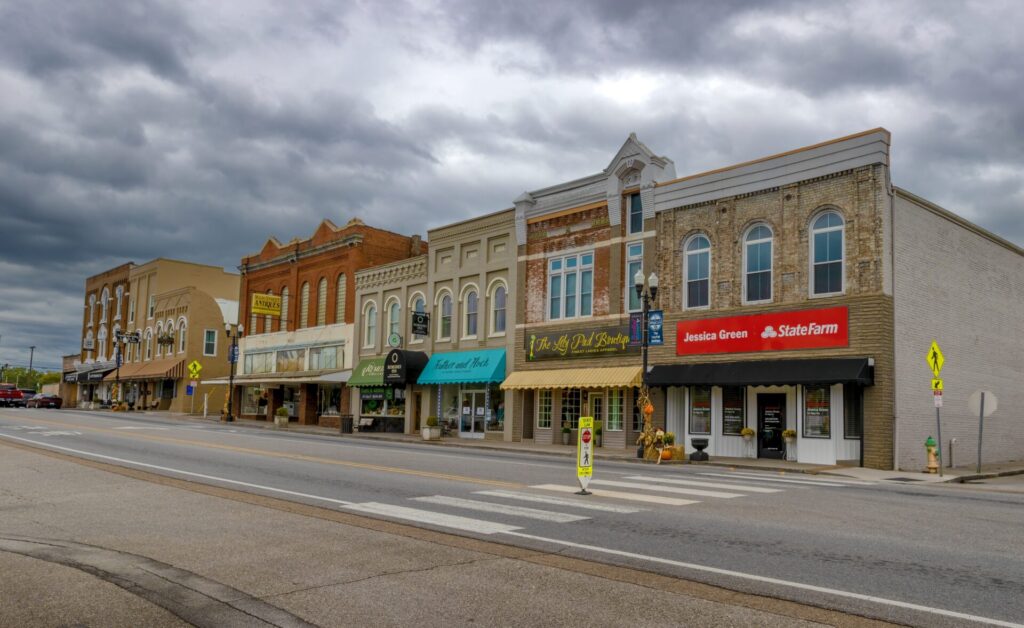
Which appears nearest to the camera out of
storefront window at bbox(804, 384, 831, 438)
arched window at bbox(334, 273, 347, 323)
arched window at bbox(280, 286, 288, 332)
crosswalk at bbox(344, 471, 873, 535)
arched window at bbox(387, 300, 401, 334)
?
crosswalk at bbox(344, 471, 873, 535)

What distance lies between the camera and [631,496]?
41.8 feet

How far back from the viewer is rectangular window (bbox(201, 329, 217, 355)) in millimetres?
64250

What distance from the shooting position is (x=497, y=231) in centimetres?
3544

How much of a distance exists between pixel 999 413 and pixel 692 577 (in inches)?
998

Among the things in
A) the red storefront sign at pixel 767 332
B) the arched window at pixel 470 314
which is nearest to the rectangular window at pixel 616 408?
the red storefront sign at pixel 767 332

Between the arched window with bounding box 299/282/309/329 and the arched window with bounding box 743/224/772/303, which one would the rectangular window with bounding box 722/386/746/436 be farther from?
the arched window with bounding box 299/282/309/329

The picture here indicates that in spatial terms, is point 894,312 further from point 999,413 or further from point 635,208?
point 635,208

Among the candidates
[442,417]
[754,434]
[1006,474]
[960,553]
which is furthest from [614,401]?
[960,553]

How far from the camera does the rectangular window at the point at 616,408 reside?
96.7ft

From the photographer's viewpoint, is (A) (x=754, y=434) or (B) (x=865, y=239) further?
(A) (x=754, y=434)

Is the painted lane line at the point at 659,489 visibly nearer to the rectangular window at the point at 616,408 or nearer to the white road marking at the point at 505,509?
the white road marking at the point at 505,509

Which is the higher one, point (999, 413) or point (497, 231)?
point (497, 231)

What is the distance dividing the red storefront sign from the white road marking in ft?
49.6

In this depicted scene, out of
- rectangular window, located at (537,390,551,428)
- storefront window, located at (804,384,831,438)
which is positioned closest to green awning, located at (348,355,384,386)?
rectangular window, located at (537,390,551,428)
